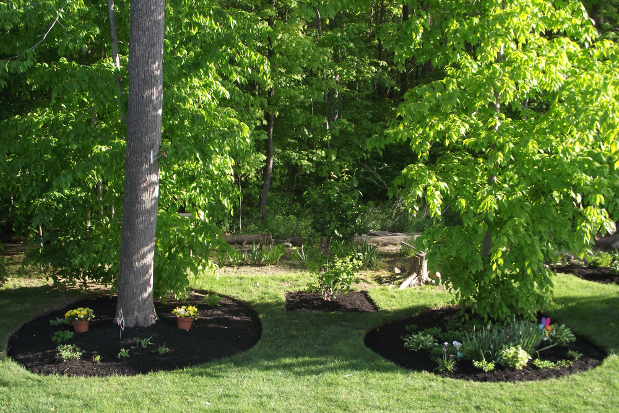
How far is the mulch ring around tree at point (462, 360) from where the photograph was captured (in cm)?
470

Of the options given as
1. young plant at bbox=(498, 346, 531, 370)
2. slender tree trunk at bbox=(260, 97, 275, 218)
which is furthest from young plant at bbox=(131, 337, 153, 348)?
slender tree trunk at bbox=(260, 97, 275, 218)

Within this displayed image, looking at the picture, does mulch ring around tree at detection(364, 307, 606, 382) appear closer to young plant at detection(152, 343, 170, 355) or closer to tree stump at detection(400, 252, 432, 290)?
tree stump at detection(400, 252, 432, 290)

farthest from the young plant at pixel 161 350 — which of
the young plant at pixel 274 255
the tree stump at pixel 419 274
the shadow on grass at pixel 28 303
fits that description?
the young plant at pixel 274 255

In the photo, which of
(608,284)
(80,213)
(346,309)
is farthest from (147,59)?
(608,284)

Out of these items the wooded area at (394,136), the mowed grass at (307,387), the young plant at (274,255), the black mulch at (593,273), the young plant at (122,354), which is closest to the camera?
the mowed grass at (307,387)

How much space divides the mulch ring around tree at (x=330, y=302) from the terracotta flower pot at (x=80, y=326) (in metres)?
2.71

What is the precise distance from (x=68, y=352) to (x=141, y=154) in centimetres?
224

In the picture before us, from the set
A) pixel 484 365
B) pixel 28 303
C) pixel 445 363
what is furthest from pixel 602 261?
pixel 28 303

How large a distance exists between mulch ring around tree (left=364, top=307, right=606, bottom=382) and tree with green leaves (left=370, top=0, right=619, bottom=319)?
674 mm

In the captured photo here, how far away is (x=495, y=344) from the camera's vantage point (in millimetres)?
5031

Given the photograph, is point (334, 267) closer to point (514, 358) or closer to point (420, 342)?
point (420, 342)

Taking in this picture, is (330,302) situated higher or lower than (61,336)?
higher

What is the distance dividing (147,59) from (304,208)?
1125 centimetres

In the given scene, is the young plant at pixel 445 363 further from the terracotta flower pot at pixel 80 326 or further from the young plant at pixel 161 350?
the terracotta flower pot at pixel 80 326
